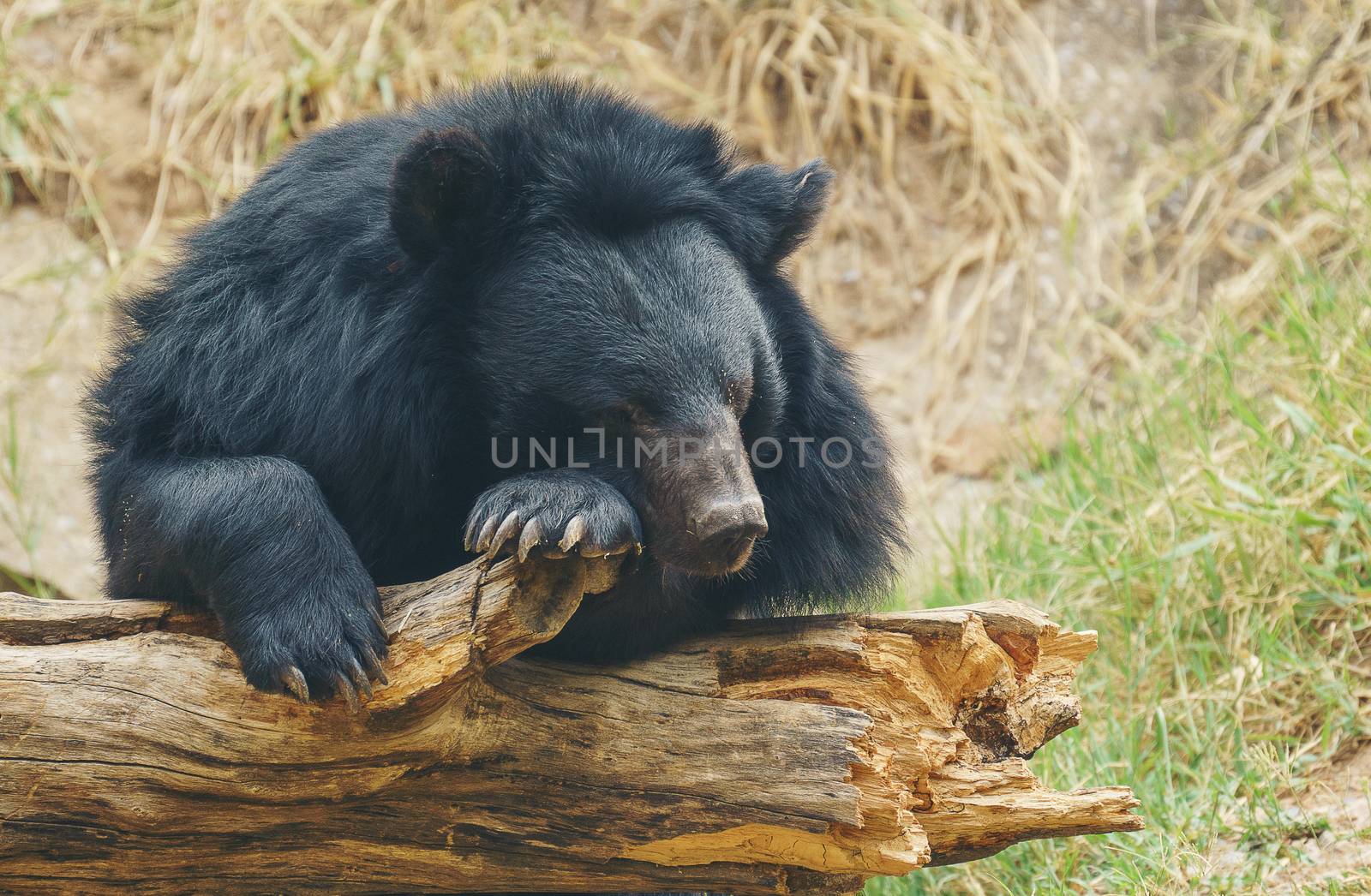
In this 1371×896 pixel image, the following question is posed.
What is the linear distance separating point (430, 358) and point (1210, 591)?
3.27 m

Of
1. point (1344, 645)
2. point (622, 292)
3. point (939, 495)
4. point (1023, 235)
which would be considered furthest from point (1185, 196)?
point (622, 292)

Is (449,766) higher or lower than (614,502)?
lower

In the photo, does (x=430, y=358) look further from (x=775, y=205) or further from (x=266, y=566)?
(x=775, y=205)

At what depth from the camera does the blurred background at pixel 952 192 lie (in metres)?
5.79

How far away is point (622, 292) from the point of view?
2959 millimetres

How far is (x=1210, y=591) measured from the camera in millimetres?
4879

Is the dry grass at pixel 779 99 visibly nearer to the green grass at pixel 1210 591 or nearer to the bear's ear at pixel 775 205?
the green grass at pixel 1210 591

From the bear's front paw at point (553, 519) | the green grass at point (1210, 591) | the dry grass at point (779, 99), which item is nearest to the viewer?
the bear's front paw at point (553, 519)

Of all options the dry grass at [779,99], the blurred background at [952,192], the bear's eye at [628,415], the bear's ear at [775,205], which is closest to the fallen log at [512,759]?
the bear's eye at [628,415]

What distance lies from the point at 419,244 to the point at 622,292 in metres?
0.50

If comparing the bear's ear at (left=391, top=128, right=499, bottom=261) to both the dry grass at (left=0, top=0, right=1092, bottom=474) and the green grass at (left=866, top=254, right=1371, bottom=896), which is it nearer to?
the green grass at (left=866, top=254, right=1371, bottom=896)

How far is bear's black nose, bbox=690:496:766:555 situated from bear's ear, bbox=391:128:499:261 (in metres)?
0.91

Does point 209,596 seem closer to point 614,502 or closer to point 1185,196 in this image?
point 614,502

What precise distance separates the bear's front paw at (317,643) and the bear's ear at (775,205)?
1367mm
